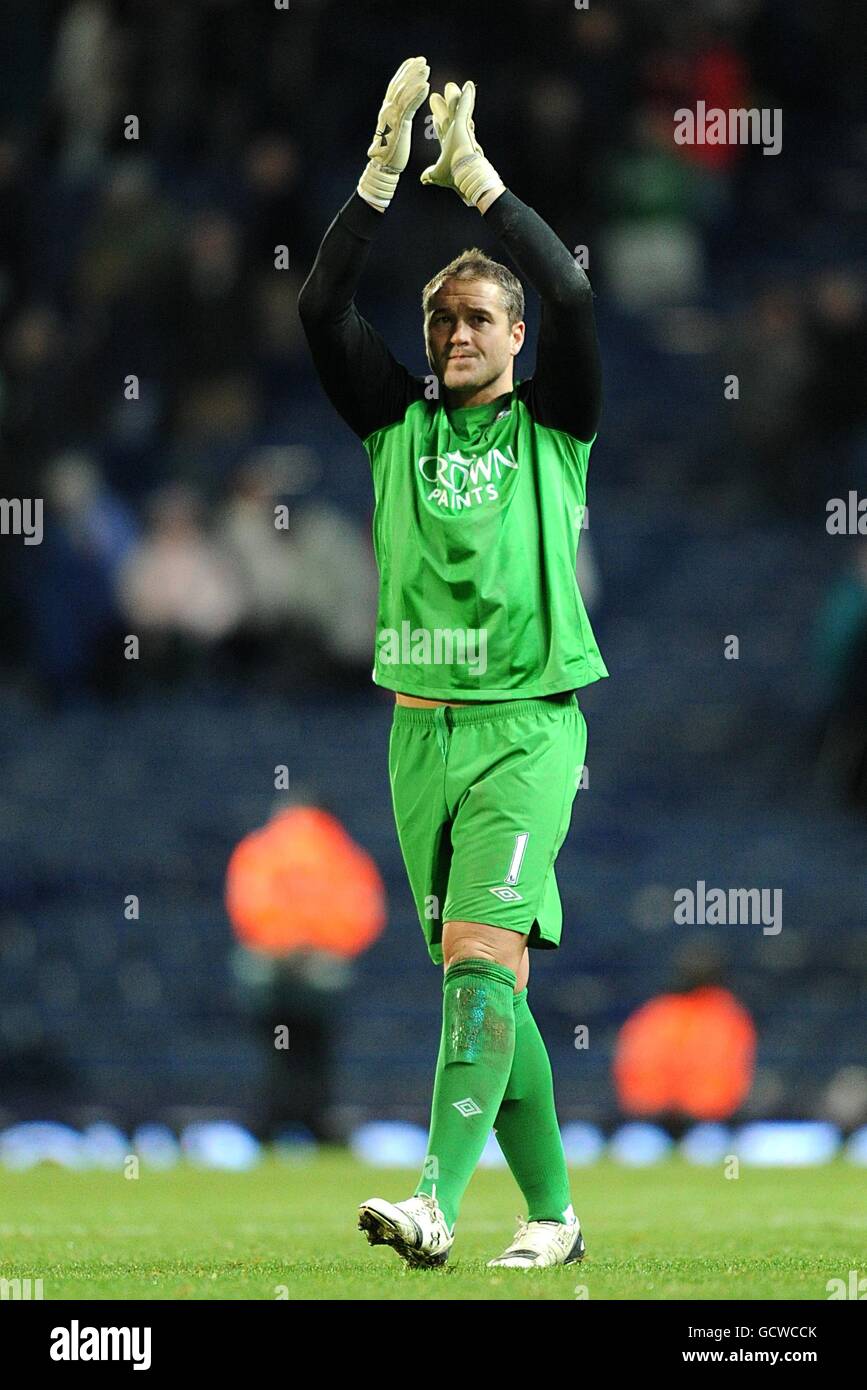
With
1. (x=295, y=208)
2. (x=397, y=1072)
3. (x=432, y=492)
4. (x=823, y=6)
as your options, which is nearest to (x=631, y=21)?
(x=823, y=6)

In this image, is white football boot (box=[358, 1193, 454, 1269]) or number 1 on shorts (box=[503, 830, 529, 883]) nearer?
white football boot (box=[358, 1193, 454, 1269])

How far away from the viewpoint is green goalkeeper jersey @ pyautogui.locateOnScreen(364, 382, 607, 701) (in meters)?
5.04

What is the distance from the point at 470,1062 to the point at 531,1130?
0.44m

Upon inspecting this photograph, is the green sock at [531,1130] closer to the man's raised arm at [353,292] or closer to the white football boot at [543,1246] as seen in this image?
the white football boot at [543,1246]

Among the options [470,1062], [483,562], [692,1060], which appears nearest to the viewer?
[470,1062]

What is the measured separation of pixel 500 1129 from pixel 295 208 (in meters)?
9.88

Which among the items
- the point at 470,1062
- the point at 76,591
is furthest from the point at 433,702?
the point at 76,591

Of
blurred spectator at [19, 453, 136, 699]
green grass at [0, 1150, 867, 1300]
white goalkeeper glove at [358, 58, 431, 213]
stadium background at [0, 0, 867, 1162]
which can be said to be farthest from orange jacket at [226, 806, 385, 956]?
white goalkeeper glove at [358, 58, 431, 213]

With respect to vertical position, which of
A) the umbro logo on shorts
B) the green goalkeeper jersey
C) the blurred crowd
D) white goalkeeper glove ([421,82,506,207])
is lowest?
the umbro logo on shorts

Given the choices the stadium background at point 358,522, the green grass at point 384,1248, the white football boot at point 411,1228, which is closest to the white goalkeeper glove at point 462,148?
the white football boot at point 411,1228

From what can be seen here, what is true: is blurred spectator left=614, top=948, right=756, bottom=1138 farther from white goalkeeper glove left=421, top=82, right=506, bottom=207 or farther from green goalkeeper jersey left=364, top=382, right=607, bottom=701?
white goalkeeper glove left=421, top=82, right=506, bottom=207

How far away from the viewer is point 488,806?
16.2 feet

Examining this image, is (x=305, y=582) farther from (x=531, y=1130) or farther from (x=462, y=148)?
(x=531, y=1130)

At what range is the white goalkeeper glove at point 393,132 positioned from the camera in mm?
5090
